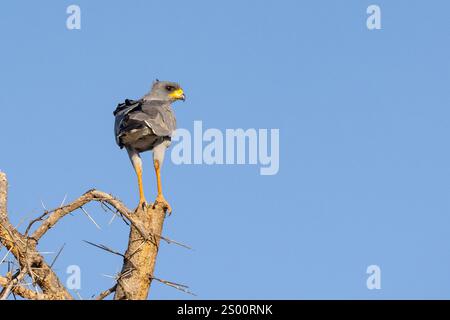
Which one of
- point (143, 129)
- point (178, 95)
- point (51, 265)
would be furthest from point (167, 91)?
point (51, 265)

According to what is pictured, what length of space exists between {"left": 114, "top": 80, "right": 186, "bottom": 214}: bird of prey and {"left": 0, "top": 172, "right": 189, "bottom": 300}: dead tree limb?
2681mm

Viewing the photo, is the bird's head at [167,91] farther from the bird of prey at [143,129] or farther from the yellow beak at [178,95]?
the bird of prey at [143,129]

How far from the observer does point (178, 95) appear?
696 inches

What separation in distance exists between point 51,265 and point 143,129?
13.5ft

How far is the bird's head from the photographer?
57.3 feet

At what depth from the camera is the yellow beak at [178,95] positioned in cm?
1761

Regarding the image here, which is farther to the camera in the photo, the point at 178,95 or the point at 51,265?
the point at 178,95

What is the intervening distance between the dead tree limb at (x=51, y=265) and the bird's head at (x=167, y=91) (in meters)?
5.59

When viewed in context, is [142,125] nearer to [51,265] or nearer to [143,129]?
[143,129]
